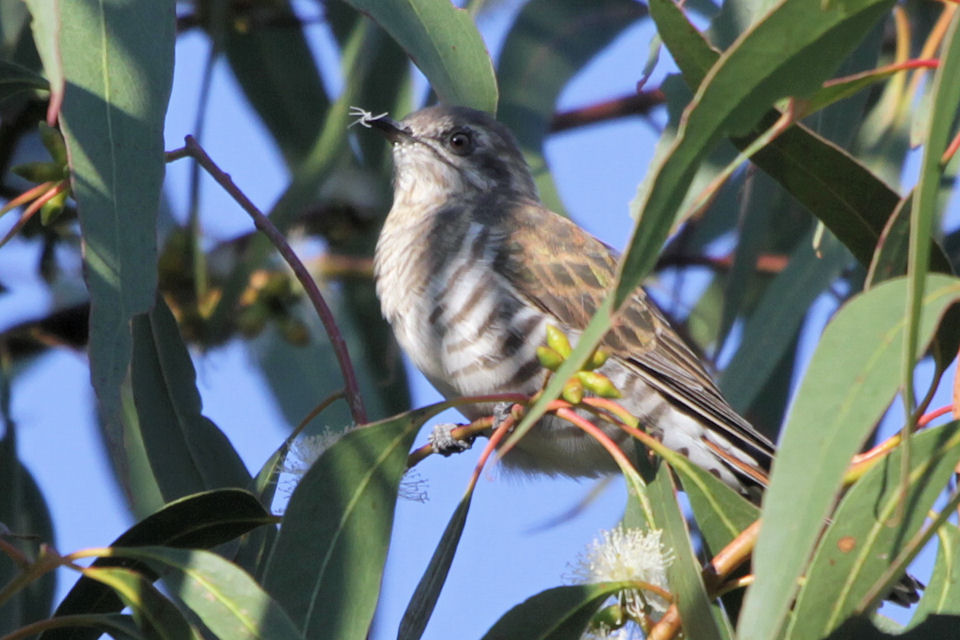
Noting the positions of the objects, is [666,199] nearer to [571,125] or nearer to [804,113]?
[804,113]

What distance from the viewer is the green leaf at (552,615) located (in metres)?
2.06

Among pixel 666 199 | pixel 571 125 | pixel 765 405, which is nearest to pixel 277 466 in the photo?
pixel 666 199

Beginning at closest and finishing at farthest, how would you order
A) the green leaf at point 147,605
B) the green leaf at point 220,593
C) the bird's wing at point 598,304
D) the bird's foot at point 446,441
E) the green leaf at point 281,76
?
1. the green leaf at point 220,593
2. the green leaf at point 147,605
3. the bird's foot at point 446,441
4. the bird's wing at point 598,304
5. the green leaf at point 281,76

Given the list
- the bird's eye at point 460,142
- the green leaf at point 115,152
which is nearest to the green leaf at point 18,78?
the green leaf at point 115,152

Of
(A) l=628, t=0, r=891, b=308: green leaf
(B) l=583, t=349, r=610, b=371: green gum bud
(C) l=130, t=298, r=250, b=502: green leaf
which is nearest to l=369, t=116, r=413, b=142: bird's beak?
(C) l=130, t=298, r=250, b=502: green leaf

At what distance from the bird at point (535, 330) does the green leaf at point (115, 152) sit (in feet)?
3.93

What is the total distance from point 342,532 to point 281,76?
2781 mm

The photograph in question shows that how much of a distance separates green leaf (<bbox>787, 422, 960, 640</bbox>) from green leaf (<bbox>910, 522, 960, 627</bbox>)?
28 cm

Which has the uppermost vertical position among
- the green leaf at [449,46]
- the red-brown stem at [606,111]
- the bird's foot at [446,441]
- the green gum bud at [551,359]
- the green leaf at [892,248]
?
the red-brown stem at [606,111]

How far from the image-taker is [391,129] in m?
4.32

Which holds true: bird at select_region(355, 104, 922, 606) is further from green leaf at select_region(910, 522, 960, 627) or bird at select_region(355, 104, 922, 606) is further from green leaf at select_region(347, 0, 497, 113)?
green leaf at select_region(910, 522, 960, 627)

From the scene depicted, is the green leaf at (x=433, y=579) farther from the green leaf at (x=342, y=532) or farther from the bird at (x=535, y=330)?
the bird at (x=535, y=330)

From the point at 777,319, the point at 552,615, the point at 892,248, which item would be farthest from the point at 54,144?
the point at 777,319

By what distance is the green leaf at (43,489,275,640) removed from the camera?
83.0 inches
